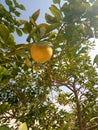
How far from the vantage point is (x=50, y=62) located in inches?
99.6

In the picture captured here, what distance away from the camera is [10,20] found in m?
3.60

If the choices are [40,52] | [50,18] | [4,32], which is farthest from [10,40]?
[50,18]

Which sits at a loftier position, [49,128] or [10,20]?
[10,20]

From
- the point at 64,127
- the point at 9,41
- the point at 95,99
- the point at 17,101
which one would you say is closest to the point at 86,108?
the point at 95,99

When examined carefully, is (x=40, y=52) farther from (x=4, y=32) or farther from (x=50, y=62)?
(x=50, y=62)

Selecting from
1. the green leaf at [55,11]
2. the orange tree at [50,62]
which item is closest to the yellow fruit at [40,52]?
the orange tree at [50,62]

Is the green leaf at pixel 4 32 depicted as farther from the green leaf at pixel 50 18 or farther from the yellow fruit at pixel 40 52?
the green leaf at pixel 50 18

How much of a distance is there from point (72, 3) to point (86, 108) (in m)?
4.43

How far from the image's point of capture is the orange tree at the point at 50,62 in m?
1.76

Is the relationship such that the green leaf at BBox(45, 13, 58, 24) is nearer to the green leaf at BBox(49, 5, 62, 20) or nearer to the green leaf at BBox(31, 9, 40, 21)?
the green leaf at BBox(49, 5, 62, 20)

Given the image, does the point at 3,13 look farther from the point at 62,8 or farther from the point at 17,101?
the point at 17,101

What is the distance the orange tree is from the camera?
1.76 m

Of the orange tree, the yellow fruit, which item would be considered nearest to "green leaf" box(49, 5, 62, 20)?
the orange tree

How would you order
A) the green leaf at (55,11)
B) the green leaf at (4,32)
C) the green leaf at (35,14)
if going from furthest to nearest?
1. the green leaf at (55,11)
2. the green leaf at (35,14)
3. the green leaf at (4,32)
